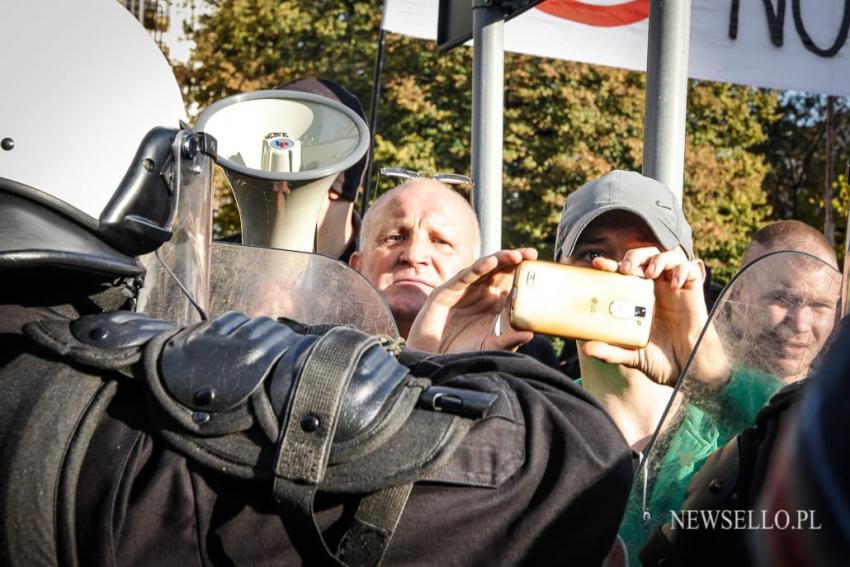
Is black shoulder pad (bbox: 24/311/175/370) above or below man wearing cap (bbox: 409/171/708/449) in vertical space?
above

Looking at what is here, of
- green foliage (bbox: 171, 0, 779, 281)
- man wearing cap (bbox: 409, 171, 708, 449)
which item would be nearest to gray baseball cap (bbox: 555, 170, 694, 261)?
man wearing cap (bbox: 409, 171, 708, 449)

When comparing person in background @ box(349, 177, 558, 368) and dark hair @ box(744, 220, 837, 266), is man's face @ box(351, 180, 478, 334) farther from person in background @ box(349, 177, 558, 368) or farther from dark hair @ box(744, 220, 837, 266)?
dark hair @ box(744, 220, 837, 266)

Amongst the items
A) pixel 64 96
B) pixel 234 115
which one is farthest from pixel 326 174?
pixel 64 96

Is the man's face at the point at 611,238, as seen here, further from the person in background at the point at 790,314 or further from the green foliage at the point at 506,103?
the green foliage at the point at 506,103

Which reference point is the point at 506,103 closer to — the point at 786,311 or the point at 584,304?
the point at 584,304

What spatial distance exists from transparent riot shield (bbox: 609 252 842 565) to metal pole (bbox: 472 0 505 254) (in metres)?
2.59

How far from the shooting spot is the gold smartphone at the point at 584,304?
2.12 m

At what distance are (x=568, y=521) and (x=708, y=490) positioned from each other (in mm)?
224

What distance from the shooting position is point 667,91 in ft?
11.1

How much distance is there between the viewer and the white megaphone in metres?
2.78

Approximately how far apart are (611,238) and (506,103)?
14981 millimetres

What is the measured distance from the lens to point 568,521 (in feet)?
4.08

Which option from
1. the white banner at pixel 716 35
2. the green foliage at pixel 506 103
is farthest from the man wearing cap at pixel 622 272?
the green foliage at pixel 506 103

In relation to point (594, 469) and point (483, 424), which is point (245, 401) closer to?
point (483, 424)
